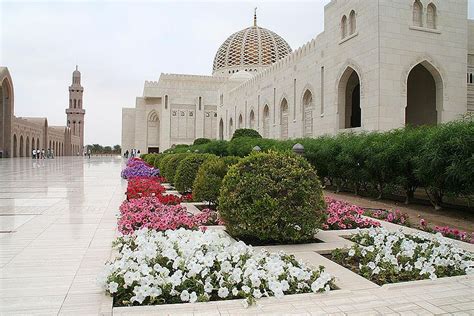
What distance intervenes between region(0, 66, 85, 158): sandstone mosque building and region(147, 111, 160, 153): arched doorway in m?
14.3

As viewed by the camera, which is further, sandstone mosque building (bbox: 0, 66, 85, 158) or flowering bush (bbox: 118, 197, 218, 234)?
sandstone mosque building (bbox: 0, 66, 85, 158)

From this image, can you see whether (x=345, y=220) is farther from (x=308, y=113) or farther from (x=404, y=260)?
(x=308, y=113)

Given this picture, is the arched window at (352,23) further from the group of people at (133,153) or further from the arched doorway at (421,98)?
the group of people at (133,153)

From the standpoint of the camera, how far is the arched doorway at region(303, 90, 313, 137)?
21.8m

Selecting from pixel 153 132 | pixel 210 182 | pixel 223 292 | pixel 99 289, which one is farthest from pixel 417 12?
pixel 153 132

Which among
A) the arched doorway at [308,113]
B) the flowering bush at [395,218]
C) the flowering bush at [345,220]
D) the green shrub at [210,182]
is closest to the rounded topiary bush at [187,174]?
the green shrub at [210,182]

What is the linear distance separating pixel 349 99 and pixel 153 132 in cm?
3488

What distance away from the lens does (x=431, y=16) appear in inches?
645

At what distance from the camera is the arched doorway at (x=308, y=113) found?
71.4ft

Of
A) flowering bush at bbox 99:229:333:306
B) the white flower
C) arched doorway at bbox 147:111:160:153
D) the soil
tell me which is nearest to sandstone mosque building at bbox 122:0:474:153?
the soil

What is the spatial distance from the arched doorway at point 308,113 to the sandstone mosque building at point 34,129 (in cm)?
3207

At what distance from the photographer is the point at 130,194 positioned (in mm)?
7738

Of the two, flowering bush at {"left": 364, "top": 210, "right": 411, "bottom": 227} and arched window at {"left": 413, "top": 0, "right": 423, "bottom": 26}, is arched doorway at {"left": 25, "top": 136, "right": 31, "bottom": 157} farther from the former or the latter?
flowering bush at {"left": 364, "top": 210, "right": 411, "bottom": 227}

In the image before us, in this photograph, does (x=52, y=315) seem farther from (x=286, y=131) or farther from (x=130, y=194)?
(x=286, y=131)
